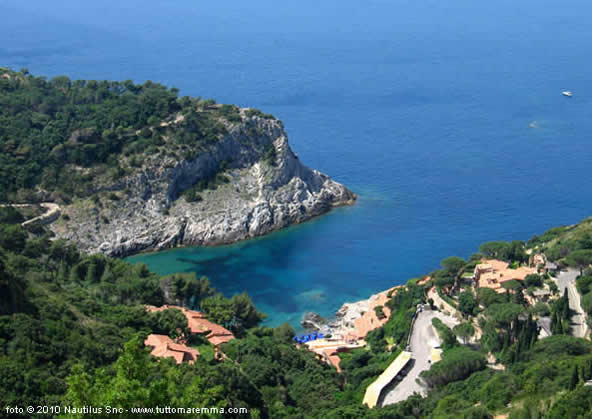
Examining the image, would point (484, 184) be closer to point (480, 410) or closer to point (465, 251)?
point (465, 251)

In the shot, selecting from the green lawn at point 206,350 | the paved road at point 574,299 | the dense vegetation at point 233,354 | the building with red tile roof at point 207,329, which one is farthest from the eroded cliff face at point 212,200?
the paved road at point 574,299

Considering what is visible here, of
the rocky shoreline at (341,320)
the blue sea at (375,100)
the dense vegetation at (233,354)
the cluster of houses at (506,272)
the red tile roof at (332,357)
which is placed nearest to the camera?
the dense vegetation at (233,354)

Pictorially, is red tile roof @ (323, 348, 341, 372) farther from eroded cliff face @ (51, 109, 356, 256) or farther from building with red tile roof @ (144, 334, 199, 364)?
eroded cliff face @ (51, 109, 356, 256)

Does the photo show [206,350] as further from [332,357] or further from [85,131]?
[85,131]

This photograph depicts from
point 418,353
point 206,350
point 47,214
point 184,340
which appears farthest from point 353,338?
point 47,214

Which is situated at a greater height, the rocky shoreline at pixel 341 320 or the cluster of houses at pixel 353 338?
the cluster of houses at pixel 353 338

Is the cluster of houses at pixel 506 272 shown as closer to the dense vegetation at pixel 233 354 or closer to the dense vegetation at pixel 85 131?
the dense vegetation at pixel 233 354

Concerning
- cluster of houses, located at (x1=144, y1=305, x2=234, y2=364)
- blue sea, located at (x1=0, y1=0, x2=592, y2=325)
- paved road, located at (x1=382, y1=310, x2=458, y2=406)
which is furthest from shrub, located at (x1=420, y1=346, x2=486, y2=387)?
blue sea, located at (x1=0, y1=0, x2=592, y2=325)
